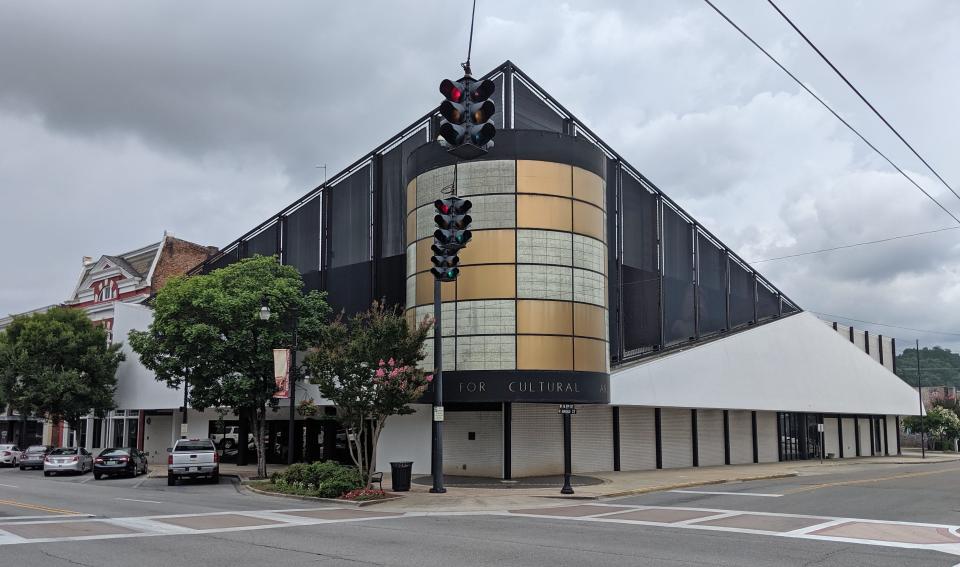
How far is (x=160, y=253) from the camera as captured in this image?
5434 centimetres

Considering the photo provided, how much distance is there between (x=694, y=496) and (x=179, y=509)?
14.8 metres

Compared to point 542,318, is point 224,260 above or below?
above

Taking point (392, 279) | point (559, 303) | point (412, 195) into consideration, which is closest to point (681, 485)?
point (559, 303)

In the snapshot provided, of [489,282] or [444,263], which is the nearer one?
[444,263]

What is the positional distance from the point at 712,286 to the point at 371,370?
29.1 metres

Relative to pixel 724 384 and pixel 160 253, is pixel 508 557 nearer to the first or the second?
pixel 724 384

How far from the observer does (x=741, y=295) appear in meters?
50.7

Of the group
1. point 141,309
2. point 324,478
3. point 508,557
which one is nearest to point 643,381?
point 324,478

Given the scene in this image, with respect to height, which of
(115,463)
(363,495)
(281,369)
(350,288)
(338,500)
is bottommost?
(115,463)

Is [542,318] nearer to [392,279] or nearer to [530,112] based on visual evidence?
[392,279]

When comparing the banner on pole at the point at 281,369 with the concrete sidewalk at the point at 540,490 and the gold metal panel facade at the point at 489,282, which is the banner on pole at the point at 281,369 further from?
the gold metal panel facade at the point at 489,282

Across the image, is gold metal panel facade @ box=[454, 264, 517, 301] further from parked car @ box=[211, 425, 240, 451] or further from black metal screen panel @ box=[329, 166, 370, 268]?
parked car @ box=[211, 425, 240, 451]

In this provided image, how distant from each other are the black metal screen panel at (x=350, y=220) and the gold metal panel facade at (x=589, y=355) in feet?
39.9

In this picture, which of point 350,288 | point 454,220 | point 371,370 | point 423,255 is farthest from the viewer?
point 350,288
